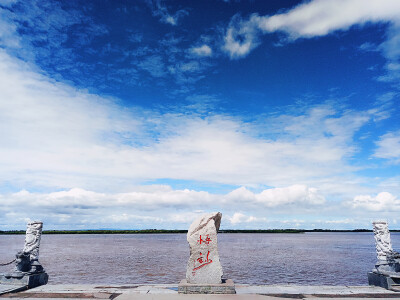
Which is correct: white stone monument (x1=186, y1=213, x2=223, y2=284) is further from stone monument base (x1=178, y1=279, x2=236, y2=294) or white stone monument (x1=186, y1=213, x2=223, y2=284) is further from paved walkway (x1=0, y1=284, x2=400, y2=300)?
paved walkway (x1=0, y1=284, x2=400, y2=300)

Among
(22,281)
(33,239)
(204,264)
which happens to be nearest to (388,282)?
(204,264)

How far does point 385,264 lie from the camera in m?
11.1

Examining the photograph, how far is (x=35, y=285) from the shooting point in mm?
11188

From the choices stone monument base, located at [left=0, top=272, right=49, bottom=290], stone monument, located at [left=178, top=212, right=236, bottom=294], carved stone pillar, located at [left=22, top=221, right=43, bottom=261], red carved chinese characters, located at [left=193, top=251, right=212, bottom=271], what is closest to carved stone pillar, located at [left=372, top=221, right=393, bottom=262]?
stone monument, located at [left=178, top=212, right=236, bottom=294]

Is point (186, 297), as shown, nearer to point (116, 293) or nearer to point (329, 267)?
point (116, 293)

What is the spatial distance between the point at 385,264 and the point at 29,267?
1312 cm

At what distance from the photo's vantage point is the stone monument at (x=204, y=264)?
9945 mm

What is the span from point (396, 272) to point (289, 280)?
7089 millimetres

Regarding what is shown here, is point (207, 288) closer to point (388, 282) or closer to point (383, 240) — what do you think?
point (388, 282)

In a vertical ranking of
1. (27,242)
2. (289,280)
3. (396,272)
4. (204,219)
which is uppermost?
(204,219)

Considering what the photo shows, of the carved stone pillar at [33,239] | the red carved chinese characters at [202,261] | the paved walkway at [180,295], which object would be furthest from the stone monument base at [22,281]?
the red carved chinese characters at [202,261]

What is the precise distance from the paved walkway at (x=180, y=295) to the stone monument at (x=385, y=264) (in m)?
0.43

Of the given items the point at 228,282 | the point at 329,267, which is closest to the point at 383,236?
the point at 228,282

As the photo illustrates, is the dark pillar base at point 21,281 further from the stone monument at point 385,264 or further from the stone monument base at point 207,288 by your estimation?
the stone monument at point 385,264
